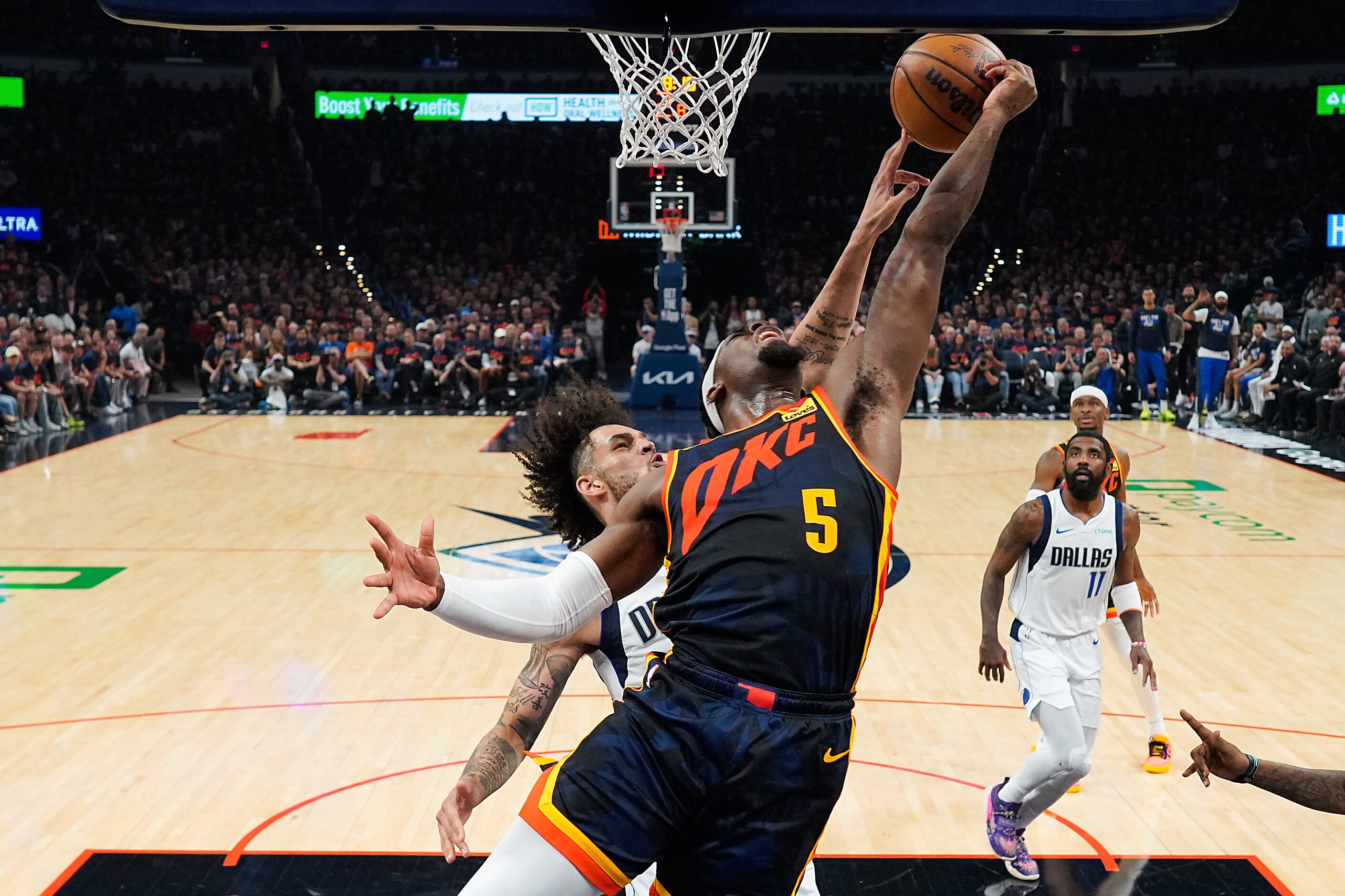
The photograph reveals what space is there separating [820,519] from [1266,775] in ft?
4.34

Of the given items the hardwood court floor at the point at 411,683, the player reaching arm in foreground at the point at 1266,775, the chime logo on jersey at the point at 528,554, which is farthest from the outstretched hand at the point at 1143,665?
the chime logo on jersey at the point at 528,554

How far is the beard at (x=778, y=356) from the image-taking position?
9.91ft

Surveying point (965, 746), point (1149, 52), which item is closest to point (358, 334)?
point (965, 746)

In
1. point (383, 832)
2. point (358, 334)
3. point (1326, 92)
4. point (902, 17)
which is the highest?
point (1326, 92)

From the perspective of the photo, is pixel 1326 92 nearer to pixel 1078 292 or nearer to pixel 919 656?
pixel 1078 292

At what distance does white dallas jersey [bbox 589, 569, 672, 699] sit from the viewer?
363 cm

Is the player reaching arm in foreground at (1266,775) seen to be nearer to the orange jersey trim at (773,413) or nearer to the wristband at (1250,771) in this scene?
the wristband at (1250,771)

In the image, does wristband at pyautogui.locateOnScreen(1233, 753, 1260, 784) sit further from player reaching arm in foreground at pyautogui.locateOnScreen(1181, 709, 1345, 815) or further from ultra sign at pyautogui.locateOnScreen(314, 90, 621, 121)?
ultra sign at pyautogui.locateOnScreen(314, 90, 621, 121)

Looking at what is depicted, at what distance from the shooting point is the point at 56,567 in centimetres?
974

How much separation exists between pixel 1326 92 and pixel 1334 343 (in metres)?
14.2

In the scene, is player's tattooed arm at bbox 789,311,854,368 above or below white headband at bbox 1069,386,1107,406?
above

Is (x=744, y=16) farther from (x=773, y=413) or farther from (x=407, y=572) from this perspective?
(x=407, y=572)

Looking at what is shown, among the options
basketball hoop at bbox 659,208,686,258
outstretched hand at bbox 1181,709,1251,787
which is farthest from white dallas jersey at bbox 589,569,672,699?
basketball hoop at bbox 659,208,686,258

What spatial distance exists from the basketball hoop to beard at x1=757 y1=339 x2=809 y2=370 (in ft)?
51.6
